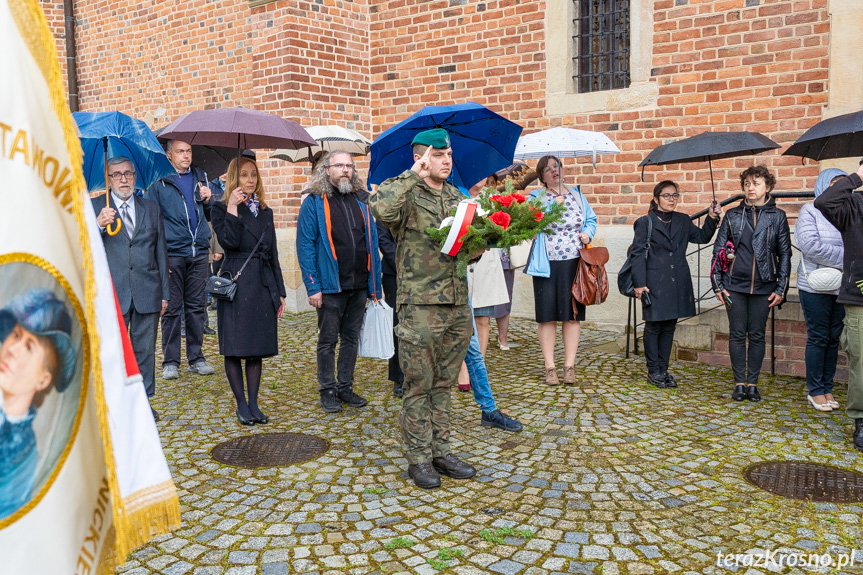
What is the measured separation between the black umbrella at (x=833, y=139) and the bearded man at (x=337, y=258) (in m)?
3.42

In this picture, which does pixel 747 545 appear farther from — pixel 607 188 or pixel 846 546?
pixel 607 188

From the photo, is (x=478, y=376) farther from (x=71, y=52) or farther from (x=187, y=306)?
(x=71, y=52)

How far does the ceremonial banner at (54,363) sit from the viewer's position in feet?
4.98

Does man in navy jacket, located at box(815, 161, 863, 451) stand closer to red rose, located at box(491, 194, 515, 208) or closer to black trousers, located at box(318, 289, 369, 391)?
red rose, located at box(491, 194, 515, 208)

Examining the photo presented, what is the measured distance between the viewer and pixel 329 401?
593cm

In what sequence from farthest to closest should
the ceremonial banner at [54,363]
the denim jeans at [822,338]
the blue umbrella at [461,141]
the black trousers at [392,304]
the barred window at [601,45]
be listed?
the barred window at [601,45]
the black trousers at [392,304]
the denim jeans at [822,338]
the blue umbrella at [461,141]
the ceremonial banner at [54,363]

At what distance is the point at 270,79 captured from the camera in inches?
420

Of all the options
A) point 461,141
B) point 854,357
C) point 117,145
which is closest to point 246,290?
point 117,145

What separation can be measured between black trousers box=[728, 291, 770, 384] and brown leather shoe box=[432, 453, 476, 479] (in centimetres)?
284

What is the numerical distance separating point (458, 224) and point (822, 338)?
3.42 meters

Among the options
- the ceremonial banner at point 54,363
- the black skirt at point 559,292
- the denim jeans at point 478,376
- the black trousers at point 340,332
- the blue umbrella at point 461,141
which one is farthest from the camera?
the black skirt at point 559,292

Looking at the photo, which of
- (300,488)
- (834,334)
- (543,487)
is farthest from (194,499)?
(834,334)

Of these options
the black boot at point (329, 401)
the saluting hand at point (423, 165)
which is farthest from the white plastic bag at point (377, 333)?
the saluting hand at point (423, 165)

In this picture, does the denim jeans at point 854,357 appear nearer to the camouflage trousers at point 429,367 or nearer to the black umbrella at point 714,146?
the black umbrella at point 714,146
